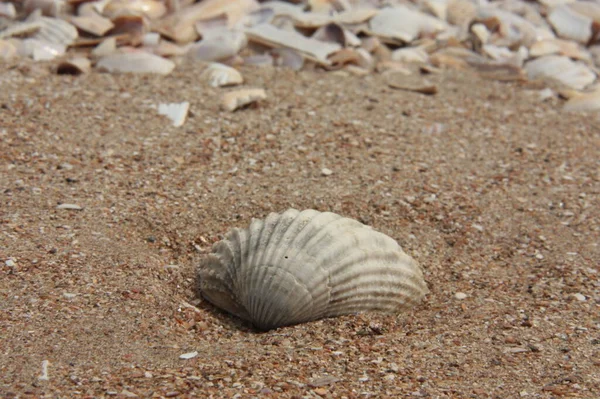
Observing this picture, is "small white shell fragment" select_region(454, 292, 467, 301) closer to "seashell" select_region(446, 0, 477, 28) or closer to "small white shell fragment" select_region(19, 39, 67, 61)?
"small white shell fragment" select_region(19, 39, 67, 61)

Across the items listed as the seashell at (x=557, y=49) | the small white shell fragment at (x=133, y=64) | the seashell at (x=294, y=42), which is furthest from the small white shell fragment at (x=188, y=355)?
the seashell at (x=557, y=49)

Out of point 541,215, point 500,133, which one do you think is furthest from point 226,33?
point 541,215

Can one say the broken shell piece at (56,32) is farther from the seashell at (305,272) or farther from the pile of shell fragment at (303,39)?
the seashell at (305,272)

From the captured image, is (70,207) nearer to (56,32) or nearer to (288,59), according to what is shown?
(56,32)

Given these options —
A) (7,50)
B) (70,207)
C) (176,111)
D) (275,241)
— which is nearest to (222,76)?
(176,111)

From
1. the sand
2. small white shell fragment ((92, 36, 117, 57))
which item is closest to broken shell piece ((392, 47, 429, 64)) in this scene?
the sand

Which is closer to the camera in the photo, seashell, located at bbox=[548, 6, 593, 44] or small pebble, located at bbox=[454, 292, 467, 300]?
small pebble, located at bbox=[454, 292, 467, 300]
